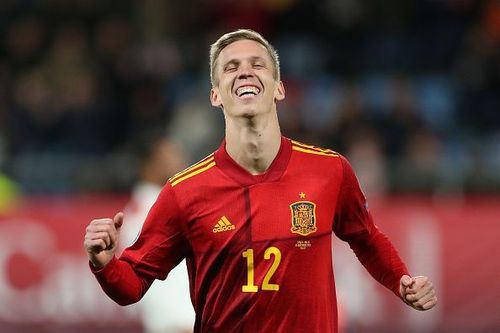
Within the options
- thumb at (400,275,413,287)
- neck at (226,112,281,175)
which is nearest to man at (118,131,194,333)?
neck at (226,112,281,175)

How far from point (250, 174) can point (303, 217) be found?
29 centimetres

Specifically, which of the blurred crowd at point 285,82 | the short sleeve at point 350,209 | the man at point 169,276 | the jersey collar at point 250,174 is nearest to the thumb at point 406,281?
the short sleeve at point 350,209

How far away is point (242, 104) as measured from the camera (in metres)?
4.79

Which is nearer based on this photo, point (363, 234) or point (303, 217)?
point (303, 217)

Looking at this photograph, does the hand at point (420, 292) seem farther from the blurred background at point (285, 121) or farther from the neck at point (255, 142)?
the blurred background at point (285, 121)

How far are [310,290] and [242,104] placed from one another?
780mm

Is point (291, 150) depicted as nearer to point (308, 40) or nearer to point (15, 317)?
point (15, 317)

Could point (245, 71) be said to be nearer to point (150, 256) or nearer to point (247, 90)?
point (247, 90)

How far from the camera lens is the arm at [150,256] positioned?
4.63 m

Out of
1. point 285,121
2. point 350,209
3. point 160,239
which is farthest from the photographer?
point 285,121

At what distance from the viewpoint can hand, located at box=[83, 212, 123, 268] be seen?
175 inches

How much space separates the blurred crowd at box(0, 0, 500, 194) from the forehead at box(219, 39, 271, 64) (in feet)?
19.5

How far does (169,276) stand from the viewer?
24.3 feet

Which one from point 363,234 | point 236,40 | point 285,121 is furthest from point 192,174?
point 285,121
